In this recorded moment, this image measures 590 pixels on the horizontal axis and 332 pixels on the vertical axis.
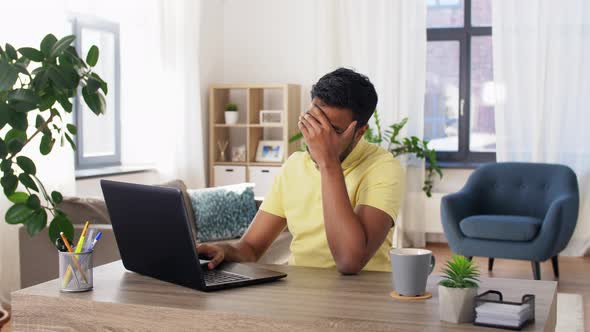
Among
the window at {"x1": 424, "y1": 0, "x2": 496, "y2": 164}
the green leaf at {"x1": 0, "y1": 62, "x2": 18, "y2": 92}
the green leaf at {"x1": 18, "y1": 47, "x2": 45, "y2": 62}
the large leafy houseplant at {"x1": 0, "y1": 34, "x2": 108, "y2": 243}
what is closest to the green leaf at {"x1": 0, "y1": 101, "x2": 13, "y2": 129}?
the large leafy houseplant at {"x1": 0, "y1": 34, "x2": 108, "y2": 243}

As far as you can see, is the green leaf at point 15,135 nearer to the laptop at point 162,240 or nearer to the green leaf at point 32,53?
the green leaf at point 32,53

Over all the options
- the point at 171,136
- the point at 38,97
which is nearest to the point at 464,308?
the point at 38,97

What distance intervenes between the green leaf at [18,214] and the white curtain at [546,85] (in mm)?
4510

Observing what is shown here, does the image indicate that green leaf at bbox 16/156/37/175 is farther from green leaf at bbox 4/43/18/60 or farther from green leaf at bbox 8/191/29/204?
green leaf at bbox 4/43/18/60

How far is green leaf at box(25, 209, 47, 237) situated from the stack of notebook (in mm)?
2226

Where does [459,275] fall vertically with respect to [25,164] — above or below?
below

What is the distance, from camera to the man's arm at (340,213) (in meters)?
2.02

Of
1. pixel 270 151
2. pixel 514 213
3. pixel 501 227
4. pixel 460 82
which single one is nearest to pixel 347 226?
pixel 501 227

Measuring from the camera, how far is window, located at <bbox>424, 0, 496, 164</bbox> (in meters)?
7.17

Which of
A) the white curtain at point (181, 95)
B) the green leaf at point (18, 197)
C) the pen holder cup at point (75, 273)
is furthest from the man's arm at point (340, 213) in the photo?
the white curtain at point (181, 95)

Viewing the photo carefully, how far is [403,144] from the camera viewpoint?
6.92 m

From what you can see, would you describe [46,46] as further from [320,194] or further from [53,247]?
[53,247]

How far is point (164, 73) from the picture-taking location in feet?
21.4

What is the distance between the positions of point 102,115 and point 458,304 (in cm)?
472
